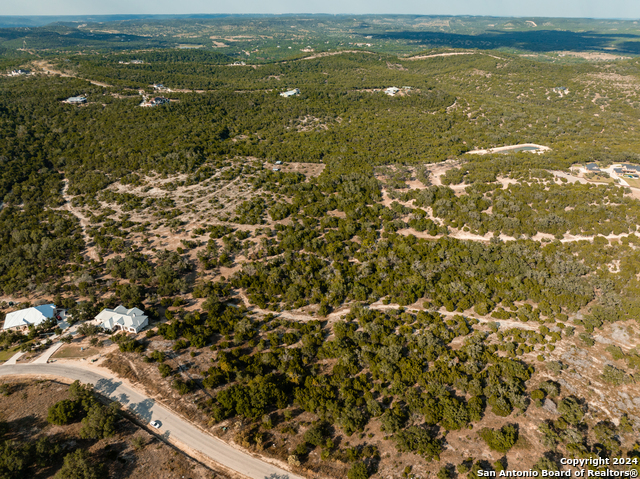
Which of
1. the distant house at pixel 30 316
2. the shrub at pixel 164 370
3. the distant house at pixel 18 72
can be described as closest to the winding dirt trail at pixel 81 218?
the distant house at pixel 30 316

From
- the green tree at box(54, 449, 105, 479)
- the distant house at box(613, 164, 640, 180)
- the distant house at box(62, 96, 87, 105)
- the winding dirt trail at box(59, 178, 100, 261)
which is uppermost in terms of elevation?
the distant house at box(62, 96, 87, 105)

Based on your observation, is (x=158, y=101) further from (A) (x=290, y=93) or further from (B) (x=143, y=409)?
(B) (x=143, y=409)

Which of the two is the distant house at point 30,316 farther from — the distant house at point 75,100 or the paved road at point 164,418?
the distant house at point 75,100

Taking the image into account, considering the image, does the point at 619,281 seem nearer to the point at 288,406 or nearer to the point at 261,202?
the point at 288,406

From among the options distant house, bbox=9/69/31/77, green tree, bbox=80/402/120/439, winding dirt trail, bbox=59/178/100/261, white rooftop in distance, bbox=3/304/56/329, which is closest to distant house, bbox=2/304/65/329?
white rooftop in distance, bbox=3/304/56/329

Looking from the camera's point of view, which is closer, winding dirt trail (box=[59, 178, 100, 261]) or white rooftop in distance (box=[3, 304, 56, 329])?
white rooftop in distance (box=[3, 304, 56, 329])

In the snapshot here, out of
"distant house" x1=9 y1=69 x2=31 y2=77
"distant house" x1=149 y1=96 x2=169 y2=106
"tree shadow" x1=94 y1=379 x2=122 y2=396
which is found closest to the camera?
"tree shadow" x1=94 y1=379 x2=122 y2=396

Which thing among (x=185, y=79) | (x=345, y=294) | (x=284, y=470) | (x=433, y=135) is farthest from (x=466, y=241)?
(x=185, y=79)

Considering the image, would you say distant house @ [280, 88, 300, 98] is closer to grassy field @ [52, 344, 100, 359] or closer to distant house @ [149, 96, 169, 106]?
distant house @ [149, 96, 169, 106]
